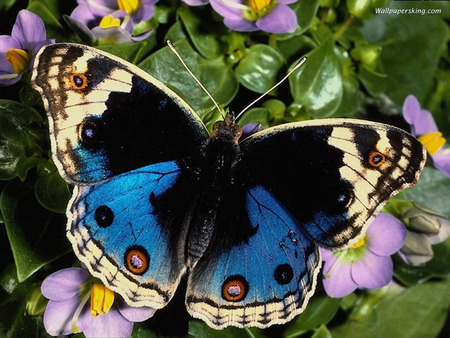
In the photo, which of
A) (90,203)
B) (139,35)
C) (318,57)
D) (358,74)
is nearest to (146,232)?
(90,203)

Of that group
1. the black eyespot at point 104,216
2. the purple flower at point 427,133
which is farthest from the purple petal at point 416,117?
the black eyespot at point 104,216

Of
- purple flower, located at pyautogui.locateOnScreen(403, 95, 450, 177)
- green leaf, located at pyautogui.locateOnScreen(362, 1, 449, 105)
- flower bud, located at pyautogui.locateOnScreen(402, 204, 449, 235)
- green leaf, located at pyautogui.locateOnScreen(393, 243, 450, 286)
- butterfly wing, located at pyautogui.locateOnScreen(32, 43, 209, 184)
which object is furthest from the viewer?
green leaf, located at pyautogui.locateOnScreen(362, 1, 449, 105)

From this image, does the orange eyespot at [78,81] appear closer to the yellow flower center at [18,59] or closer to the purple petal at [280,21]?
the yellow flower center at [18,59]

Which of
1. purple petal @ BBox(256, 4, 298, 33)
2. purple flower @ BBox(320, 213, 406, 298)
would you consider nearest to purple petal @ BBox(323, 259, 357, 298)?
purple flower @ BBox(320, 213, 406, 298)

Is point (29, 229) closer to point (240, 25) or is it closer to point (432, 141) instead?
point (240, 25)

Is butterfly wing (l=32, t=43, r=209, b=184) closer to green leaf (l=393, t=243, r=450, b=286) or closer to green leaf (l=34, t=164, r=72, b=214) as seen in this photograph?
green leaf (l=34, t=164, r=72, b=214)

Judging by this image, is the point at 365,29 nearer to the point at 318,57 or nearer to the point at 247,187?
the point at 318,57
